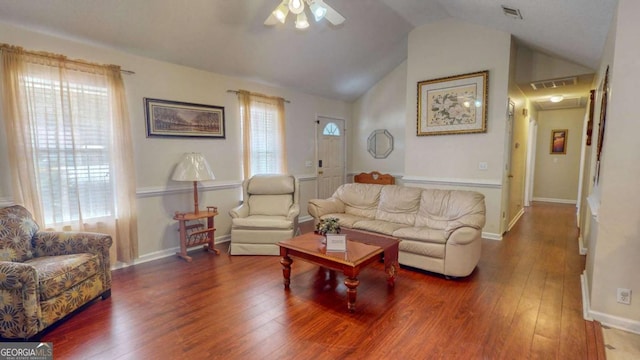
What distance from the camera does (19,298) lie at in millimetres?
1978

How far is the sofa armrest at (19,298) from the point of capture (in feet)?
6.40

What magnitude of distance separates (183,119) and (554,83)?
18.2 feet

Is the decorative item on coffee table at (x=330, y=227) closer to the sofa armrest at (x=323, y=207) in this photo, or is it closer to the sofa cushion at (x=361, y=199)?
the sofa armrest at (x=323, y=207)

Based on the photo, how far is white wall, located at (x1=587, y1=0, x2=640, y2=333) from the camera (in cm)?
204

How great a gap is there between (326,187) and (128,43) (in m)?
A: 4.06

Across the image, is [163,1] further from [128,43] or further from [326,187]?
[326,187]

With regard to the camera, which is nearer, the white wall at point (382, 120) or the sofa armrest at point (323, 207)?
the sofa armrest at point (323, 207)

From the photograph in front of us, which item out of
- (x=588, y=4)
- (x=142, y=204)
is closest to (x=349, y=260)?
(x=142, y=204)

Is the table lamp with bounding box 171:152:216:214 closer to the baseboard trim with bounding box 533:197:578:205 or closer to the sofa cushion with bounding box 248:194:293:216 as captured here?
the sofa cushion with bounding box 248:194:293:216

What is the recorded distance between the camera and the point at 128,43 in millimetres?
3264

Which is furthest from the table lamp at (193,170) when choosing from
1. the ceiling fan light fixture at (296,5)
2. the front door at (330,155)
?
the front door at (330,155)

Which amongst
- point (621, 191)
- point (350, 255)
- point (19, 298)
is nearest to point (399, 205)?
point (350, 255)

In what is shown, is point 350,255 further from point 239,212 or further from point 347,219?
point 239,212

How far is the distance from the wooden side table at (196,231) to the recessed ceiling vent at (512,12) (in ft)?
13.3
